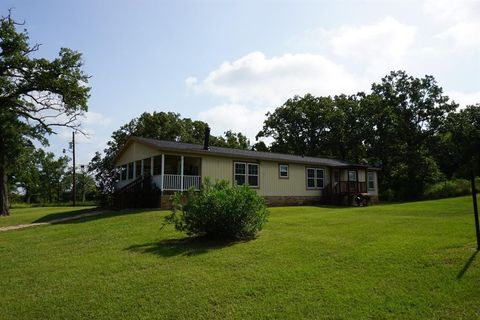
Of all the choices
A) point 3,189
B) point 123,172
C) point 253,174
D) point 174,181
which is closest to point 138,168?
point 123,172

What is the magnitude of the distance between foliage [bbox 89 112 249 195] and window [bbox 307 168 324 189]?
19770 mm

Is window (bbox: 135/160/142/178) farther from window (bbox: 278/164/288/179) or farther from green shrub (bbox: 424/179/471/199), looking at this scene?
green shrub (bbox: 424/179/471/199)

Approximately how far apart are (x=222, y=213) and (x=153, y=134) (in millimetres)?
33467

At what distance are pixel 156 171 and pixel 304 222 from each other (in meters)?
13.5

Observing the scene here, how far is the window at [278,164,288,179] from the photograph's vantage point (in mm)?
23312

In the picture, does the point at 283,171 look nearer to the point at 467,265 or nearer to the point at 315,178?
the point at 315,178

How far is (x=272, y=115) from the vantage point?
47.1 m

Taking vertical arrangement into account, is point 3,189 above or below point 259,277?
above

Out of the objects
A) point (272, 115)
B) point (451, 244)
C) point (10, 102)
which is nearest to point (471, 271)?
point (451, 244)

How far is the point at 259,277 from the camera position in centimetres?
628

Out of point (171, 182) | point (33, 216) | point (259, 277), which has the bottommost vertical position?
point (259, 277)

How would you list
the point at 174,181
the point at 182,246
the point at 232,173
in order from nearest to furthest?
the point at 182,246 → the point at 174,181 → the point at 232,173

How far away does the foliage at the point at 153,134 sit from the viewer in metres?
41.2

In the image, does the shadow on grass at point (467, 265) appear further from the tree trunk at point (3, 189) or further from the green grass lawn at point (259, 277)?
the tree trunk at point (3, 189)
